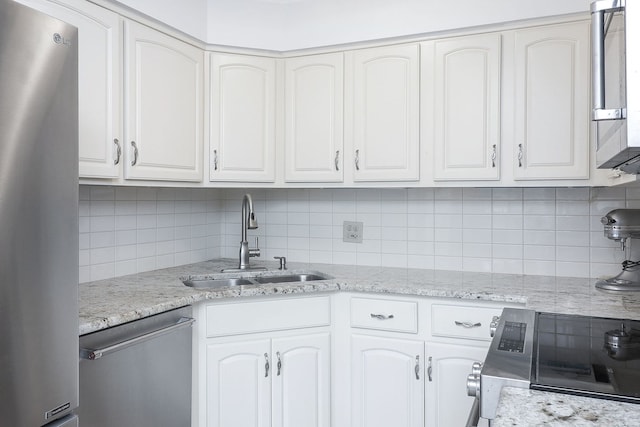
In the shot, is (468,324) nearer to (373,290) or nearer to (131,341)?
(373,290)

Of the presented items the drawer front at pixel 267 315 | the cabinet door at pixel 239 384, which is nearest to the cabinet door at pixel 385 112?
the drawer front at pixel 267 315

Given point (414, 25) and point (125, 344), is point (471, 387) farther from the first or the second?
point (414, 25)

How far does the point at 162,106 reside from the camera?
2291 millimetres

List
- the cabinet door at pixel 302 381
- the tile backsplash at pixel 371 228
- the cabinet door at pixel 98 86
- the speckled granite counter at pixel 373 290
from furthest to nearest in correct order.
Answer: the tile backsplash at pixel 371 228
the cabinet door at pixel 302 381
the cabinet door at pixel 98 86
the speckled granite counter at pixel 373 290

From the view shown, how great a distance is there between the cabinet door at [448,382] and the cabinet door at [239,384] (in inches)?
27.9

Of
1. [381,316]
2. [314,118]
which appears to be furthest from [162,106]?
[381,316]

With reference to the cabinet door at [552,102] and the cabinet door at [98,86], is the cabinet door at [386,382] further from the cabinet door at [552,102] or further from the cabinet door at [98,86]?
the cabinet door at [98,86]

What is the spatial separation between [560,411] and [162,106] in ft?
6.60

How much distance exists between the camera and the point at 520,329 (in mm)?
1402

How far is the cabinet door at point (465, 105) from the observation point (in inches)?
91.0

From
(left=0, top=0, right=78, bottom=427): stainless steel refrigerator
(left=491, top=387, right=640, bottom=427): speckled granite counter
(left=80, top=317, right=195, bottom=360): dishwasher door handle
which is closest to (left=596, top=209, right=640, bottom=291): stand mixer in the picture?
(left=491, top=387, right=640, bottom=427): speckled granite counter

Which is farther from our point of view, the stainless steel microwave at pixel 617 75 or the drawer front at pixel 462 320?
the drawer front at pixel 462 320

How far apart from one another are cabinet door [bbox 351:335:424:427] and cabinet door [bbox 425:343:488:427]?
43 millimetres

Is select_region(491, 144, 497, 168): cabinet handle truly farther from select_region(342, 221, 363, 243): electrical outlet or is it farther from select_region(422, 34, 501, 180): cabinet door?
select_region(342, 221, 363, 243): electrical outlet
